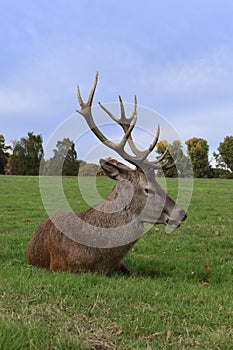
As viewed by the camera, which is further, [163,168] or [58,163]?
[58,163]

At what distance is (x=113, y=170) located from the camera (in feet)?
18.4

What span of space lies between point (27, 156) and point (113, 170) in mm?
56681

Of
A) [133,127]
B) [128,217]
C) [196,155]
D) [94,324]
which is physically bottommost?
[94,324]

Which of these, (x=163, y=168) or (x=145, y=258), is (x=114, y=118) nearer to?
(x=163, y=168)

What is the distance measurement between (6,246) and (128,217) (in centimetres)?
302

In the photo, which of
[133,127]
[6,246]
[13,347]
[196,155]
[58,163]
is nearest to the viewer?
[13,347]

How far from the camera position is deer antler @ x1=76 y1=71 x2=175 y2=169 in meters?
5.82

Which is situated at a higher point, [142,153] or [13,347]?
[142,153]

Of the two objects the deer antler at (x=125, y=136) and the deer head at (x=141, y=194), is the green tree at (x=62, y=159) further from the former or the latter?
the deer head at (x=141, y=194)

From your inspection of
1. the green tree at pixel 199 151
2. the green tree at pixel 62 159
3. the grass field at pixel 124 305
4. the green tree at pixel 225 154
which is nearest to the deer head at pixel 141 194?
the grass field at pixel 124 305

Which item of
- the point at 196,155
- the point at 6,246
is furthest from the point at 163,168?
the point at 196,155

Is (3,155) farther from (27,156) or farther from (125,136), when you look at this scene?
(125,136)

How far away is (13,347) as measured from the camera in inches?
117

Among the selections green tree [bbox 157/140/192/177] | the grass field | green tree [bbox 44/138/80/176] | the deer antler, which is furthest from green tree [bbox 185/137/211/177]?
the grass field
